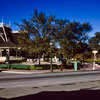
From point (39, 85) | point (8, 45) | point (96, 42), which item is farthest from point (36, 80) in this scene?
point (96, 42)

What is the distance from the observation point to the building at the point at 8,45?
129ft

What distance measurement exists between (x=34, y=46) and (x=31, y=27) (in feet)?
11.7

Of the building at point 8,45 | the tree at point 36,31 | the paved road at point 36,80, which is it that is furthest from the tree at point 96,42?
the paved road at point 36,80

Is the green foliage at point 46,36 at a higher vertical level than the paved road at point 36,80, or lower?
higher

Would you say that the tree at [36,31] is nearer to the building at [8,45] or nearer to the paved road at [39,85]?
the building at [8,45]

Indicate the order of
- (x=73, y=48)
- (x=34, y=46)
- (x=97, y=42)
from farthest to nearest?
1. (x=97, y=42)
2. (x=73, y=48)
3. (x=34, y=46)

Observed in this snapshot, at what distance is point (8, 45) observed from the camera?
40.2m

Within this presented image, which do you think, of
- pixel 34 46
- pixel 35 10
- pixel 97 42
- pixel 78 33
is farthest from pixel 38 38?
pixel 97 42

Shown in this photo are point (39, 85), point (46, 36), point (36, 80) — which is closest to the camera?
point (39, 85)

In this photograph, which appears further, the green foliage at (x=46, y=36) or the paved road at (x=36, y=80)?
the green foliage at (x=46, y=36)

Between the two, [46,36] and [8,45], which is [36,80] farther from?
[8,45]

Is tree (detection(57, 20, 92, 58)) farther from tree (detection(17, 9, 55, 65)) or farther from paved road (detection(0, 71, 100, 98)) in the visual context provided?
paved road (detection(0, 71, 100, 98))

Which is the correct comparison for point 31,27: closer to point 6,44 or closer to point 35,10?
point 35,10

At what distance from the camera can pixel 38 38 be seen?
2862cm
